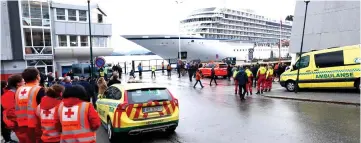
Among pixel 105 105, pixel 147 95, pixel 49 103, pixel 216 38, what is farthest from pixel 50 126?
pixel 216 38

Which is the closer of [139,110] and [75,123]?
[75,123]

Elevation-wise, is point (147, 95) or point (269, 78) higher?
point (147, 95)

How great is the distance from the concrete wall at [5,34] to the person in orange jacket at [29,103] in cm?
2384

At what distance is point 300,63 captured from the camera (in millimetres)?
14211

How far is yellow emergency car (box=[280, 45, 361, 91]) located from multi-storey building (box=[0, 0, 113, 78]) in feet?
77.0

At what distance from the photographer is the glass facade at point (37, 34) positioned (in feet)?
87.2

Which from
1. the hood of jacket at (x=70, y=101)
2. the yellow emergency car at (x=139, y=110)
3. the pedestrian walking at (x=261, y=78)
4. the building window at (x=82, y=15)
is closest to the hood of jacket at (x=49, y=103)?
the hood of jacket at (x=70, y=101)

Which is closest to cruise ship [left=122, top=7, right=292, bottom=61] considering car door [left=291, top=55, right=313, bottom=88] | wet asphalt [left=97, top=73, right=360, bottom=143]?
car door [left=291, top=55, right=313, bottom=88]

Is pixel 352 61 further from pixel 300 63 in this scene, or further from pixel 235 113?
pixel 235 113

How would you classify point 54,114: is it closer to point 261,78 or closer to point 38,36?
point 261,78

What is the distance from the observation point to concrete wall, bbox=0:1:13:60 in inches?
963

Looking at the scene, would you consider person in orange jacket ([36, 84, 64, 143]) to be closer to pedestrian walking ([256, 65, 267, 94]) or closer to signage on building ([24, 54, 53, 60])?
pedestrian walking ([256, 65, 267, 94])

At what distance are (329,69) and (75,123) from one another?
41.5ft

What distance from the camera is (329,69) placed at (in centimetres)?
1278
